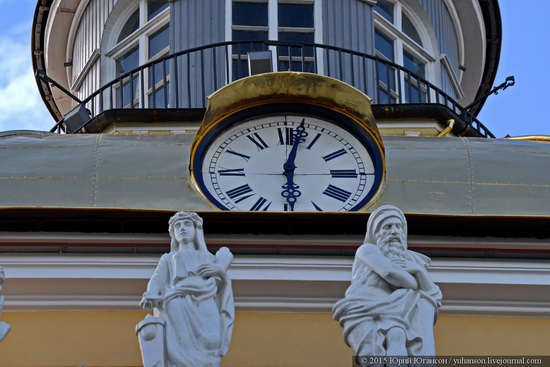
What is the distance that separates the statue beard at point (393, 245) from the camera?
19297 mm

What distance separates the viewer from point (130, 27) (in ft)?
99.8

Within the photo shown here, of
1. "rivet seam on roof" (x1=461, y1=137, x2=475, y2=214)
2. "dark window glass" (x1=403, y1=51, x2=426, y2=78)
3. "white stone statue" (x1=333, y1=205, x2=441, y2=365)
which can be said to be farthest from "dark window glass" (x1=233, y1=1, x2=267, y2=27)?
"white stone statue" (x1=333, y1=205, x2=441, y2=365)

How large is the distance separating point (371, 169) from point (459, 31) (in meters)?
8.74

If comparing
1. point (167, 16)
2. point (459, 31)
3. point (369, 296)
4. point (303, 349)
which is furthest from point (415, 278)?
point (459, 31)

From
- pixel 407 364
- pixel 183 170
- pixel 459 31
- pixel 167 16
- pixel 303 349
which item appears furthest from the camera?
pixel 459 31

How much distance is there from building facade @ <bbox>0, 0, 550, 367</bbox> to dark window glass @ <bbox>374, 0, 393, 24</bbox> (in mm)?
3342

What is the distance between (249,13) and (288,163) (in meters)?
5.76

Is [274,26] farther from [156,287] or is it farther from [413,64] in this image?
[156,287]

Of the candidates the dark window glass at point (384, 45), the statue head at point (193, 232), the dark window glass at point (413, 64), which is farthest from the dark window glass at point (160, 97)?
the statue head at point (193, 232)

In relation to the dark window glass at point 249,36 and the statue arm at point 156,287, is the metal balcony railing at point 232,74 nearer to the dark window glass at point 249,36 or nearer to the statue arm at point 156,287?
the dark window glass at point 249,36

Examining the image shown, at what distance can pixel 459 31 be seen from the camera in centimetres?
3228

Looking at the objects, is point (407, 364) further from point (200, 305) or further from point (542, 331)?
point (542, 331)

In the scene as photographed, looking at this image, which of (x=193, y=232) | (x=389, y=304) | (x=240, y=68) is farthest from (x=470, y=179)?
(x=240, y=68)

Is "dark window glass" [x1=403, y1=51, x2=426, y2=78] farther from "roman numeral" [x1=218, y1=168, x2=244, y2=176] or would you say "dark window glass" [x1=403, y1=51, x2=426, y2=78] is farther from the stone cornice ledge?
the stone cornice ledge
